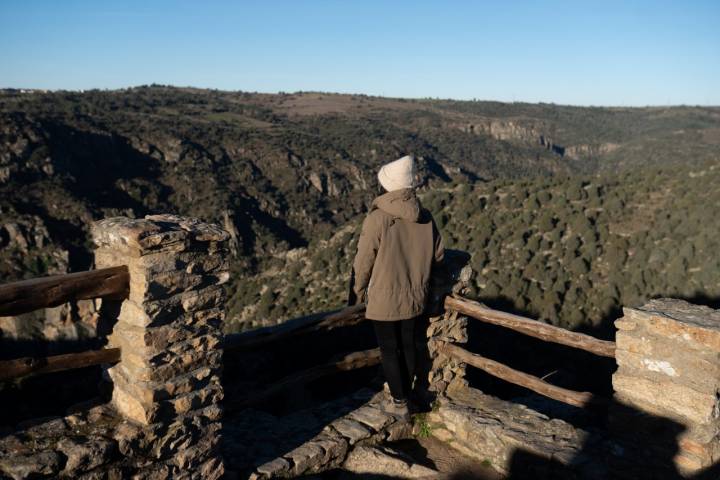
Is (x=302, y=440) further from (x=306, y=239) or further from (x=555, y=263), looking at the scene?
(x=306, y=239)

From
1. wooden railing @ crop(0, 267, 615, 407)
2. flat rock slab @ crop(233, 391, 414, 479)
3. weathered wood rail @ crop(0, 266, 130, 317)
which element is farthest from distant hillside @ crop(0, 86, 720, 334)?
weathered wood rail @ crop(0, 266, 130, 317)

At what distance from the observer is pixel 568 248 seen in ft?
66.2

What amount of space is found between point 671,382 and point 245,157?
44291 millimetres

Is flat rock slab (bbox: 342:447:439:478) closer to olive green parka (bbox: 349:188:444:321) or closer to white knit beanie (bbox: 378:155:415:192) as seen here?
olive green parka (bbox: 349:188:444:321)

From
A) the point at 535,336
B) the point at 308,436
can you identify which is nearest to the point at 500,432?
the point at 535,336

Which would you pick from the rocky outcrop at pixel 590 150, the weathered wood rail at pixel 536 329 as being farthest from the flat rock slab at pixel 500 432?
the rocky outcrop at pixel 590 150

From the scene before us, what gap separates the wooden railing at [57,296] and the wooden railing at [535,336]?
2.73 metres

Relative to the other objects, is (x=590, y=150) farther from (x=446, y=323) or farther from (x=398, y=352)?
(x=398, y=352)

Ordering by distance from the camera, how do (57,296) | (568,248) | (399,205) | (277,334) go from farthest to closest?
1. (568,248)
2. (277,334)
3. (399,205)
4. (57,296)

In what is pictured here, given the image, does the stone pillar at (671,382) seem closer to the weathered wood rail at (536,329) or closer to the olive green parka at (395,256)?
the weathered wood rail at (536,329)

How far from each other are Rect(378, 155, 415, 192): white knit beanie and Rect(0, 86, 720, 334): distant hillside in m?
16.5

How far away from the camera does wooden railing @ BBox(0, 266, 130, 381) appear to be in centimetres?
253

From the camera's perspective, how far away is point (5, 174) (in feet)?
101

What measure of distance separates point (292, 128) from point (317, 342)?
47353mm
